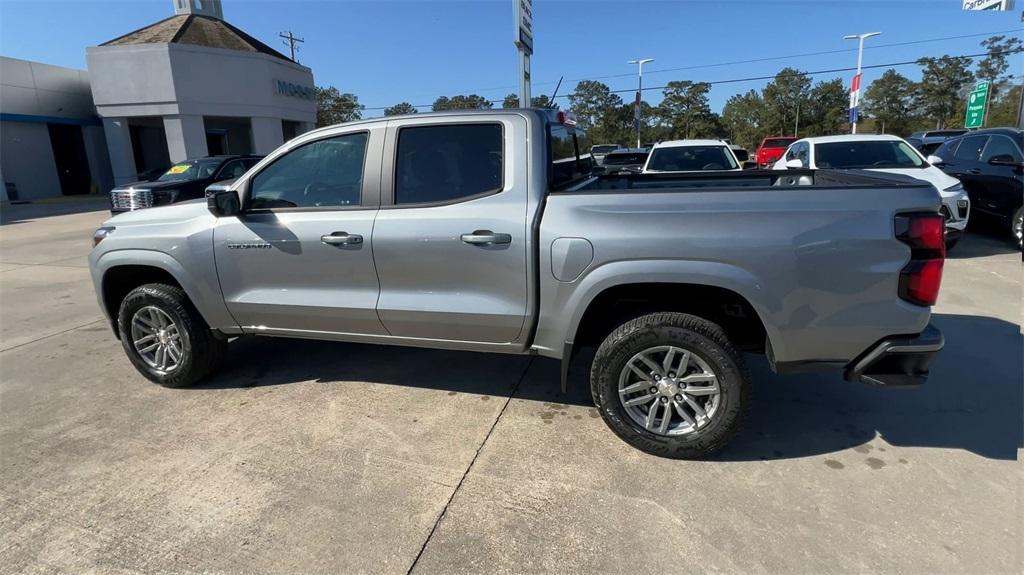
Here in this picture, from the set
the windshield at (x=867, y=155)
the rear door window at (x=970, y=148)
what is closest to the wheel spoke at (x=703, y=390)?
the windshield at (x=867, y=155)

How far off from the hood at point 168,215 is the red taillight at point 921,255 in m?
4.08

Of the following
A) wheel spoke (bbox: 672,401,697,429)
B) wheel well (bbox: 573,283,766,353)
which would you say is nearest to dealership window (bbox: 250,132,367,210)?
wheel well (bbox: 573,283,766,353)

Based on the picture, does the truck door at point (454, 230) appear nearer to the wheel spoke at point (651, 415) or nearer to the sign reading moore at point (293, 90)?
the wheel spoke at point (651, 415)

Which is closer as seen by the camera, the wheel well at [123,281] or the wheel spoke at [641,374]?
the wheel spoke at [641,374]

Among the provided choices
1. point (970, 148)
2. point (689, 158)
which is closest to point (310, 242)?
point (689, 158)

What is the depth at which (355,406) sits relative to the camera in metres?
3.76

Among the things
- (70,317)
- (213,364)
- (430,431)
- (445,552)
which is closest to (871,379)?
(445,552)

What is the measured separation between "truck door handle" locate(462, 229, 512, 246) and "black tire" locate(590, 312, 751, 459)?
801mm

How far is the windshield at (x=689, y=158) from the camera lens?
9.61 meters

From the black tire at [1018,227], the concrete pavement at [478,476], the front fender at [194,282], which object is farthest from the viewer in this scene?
the black tire at [1018,227]

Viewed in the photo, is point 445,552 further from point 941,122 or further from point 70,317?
point 941,122

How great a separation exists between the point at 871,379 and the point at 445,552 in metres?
2.20

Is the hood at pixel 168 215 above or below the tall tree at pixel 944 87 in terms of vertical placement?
below

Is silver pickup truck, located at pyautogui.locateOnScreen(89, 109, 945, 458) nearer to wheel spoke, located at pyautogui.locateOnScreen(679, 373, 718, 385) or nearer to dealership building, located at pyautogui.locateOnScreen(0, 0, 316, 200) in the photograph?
wheel spoke, located at pyautogui.locateOnScreen(679, 373, 718, 385)
